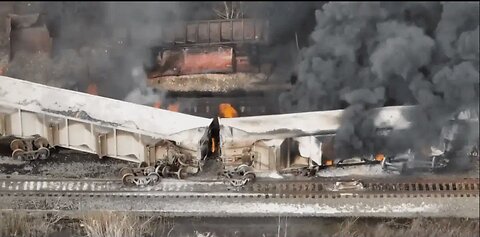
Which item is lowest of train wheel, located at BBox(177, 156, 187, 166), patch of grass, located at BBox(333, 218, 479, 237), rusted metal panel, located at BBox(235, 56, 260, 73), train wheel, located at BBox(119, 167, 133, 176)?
patch of grass, located at BBox(333, 218, 479, 237)

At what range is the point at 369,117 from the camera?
1336 centimetres

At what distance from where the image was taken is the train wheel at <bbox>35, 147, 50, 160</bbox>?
14133 mm

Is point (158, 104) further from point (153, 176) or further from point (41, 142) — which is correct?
point (41, 142)

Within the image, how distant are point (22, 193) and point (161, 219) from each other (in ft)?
7.23

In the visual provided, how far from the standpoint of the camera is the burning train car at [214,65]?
15.3 meters

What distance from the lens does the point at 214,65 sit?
15.5 m

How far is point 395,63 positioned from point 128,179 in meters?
4.33

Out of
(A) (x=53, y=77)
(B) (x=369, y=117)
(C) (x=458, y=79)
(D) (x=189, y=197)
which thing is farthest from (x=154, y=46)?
(C) (x=458, y=79)

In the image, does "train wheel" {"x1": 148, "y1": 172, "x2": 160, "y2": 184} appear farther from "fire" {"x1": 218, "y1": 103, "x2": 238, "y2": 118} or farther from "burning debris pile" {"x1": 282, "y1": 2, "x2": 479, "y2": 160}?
"burning debris pile" {"x1": 282, "y1": 2, "x2": 479, "y2": 160}

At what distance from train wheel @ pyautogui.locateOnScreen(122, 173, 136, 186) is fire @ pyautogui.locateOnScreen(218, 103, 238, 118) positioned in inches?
84.7

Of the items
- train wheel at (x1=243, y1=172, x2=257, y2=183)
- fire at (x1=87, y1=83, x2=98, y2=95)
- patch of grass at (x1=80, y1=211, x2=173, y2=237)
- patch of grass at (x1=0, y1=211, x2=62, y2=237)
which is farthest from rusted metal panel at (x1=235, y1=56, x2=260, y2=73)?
patch of grass at (x1=0, y1=211, x2=62, y2=237)

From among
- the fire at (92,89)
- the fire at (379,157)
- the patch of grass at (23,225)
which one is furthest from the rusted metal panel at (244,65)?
the patch of grass at (23,225)

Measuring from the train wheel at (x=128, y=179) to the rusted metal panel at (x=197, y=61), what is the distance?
2.58 metres

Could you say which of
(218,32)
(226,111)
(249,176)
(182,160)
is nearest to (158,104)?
(226,111)
